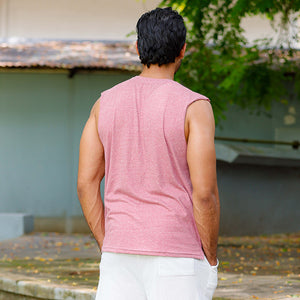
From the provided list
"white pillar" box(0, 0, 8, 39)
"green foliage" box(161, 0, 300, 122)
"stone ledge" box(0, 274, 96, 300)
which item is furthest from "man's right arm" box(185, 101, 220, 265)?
"white pillar" box(0, 0, 8, 39)

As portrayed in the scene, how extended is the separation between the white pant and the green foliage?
6186mm

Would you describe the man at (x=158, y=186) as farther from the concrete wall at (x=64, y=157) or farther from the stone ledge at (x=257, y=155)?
the concrete wall at (x=64, y=157)

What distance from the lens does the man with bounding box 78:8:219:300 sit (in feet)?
7.63

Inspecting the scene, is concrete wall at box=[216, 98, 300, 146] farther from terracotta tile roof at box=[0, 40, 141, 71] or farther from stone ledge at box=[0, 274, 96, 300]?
stone ledge at box=[0, 274, 96, 300]

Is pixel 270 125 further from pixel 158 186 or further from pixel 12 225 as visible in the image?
pixel 158 186

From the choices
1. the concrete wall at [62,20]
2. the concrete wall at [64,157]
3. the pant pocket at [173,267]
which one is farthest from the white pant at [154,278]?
the concrete wall at [62,20]

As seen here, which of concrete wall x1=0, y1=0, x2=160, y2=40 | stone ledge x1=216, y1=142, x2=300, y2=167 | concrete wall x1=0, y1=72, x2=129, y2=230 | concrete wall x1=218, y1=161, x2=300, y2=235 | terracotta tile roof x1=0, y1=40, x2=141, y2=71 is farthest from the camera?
concrete wall x1=0, y1=0, x2=160, y2=40

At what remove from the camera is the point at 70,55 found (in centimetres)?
1346

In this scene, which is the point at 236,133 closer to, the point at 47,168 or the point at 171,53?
the point at 47,168

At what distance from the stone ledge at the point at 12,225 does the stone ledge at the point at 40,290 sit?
18.8 ft

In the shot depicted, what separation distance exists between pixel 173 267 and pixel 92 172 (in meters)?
0.51

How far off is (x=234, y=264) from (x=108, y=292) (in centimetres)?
641

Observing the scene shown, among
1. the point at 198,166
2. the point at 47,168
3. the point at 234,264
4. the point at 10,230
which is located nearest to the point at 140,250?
the point at 198,166

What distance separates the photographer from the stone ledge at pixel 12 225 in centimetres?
1241
